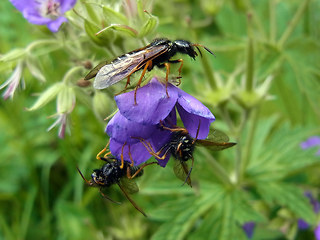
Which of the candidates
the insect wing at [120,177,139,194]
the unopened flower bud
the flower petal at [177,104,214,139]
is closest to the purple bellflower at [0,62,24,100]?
the unopened flower bud

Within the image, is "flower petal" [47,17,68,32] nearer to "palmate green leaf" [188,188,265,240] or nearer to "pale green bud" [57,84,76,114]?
"pale green bud" [57,84,76,114]

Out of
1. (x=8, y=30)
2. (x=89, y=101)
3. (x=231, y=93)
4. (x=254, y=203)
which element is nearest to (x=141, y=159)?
(x=89, y=101)

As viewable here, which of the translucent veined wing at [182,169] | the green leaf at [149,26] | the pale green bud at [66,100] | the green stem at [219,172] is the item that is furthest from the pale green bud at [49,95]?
the green stem at [219,172]

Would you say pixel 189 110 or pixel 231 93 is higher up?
pixel 189 110

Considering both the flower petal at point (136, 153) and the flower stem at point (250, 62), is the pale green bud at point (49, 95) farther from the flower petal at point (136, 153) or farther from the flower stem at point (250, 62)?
the flower stem at point (250, 62)

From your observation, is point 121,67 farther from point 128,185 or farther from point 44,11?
point 44,11

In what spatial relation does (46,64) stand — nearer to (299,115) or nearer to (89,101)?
(89,101)

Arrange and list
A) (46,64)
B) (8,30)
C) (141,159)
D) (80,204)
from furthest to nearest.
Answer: (8,30), (46,64), (80,204), (141,159)

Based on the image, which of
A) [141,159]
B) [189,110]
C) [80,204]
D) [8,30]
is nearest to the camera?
[189,110]
